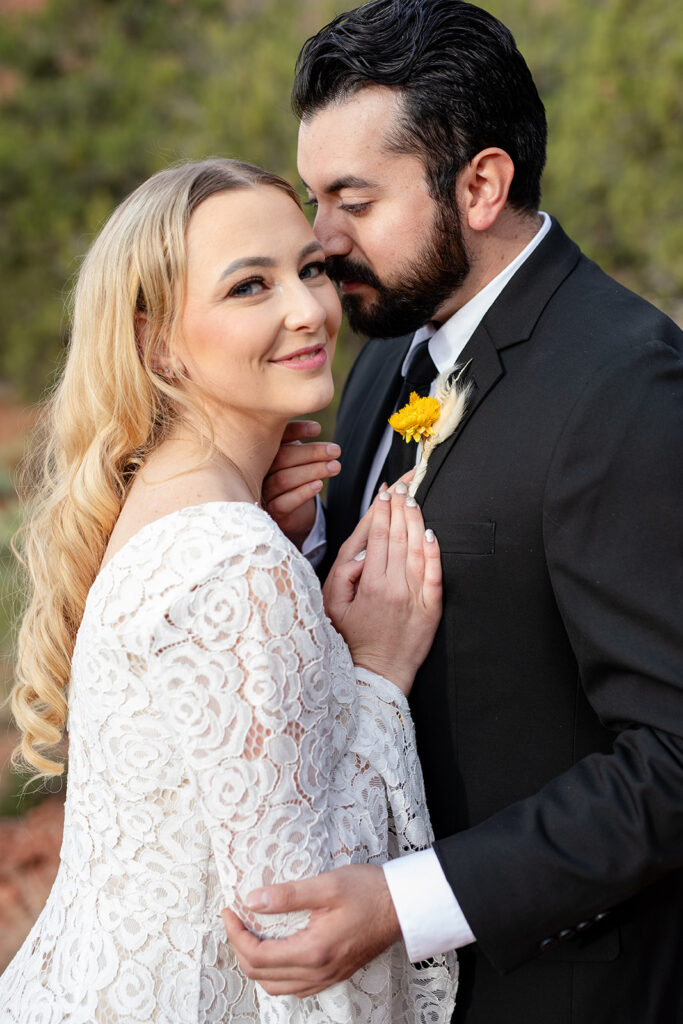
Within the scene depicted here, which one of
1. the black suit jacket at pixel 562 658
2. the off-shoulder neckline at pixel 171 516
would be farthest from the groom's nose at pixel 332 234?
the off-shoulder neckline at pixel 171 516

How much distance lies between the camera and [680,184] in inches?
244

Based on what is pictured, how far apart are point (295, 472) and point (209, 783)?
999 mm

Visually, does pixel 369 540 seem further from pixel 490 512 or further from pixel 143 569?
pixel 143 569

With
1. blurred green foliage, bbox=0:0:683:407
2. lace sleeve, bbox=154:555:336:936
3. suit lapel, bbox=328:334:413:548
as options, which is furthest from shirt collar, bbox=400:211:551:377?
blurred green foliage, bbox=0:0:683:407

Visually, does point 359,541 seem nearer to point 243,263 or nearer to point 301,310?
point 301,310

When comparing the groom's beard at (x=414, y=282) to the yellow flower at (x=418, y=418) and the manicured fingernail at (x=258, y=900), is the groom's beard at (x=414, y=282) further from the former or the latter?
the manicured fingernail at (x=258, y=900)

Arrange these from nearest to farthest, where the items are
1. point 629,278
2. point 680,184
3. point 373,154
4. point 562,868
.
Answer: point 562,868 → point 373,154 → point 680,184 → point 629,278

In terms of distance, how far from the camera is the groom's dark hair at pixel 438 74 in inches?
96.3

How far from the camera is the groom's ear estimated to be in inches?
98.0

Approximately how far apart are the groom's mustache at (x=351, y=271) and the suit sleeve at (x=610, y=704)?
825 millimetres

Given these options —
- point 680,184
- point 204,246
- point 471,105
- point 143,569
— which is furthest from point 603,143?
point 143,569

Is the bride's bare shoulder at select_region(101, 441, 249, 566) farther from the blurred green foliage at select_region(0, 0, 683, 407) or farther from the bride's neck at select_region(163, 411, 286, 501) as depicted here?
the blurred green foliage at select_region(0, 0, 683, 407)

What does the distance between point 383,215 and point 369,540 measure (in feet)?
2.64

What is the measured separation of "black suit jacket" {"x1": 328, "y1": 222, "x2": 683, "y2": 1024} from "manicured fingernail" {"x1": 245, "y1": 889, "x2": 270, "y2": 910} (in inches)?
13.6
